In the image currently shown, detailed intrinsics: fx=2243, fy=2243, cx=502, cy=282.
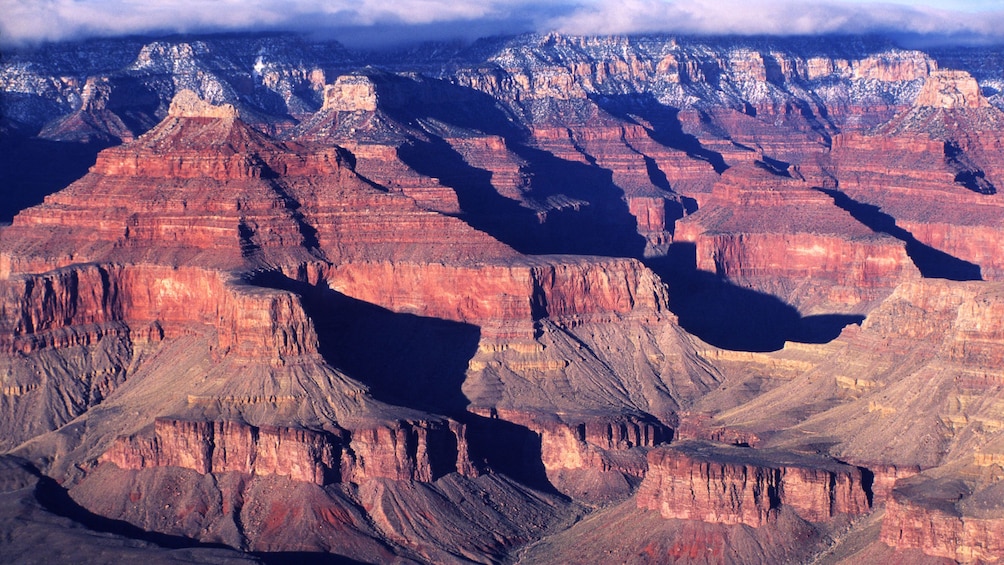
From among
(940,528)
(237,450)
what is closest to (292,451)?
(237,450)

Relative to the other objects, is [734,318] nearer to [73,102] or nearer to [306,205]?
[306,205]

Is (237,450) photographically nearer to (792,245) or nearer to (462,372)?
(462,372)

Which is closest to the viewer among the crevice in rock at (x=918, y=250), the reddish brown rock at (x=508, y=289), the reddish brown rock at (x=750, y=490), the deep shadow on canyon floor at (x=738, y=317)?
the reddish brown rock at (x=750, y=490)

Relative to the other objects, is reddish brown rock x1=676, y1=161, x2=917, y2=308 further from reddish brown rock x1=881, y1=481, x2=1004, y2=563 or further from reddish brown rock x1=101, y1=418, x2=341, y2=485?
reddish brown rock x1=881, y1=481, x2=1004, y2=563

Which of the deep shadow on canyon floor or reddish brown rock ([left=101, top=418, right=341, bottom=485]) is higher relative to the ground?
reddish brown rock ([left=101, top=418, right=341, bottom=485])

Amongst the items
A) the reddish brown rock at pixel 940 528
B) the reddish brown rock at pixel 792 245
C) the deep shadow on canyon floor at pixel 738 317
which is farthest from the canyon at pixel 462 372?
the deep shadow on canyon floor at pixel 738 317

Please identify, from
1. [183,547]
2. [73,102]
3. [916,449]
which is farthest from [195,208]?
[73,102]

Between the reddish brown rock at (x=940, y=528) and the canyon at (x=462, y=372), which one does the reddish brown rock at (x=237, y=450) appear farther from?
the reddish brown rock at (x=940, y=528)

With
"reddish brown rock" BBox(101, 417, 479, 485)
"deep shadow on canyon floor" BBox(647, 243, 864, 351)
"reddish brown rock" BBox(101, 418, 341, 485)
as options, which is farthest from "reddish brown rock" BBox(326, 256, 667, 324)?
"reddish brown rock" BBox(101, 418, 341, 485)
